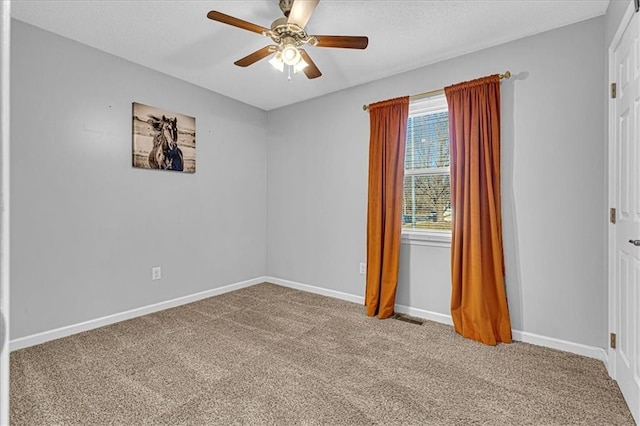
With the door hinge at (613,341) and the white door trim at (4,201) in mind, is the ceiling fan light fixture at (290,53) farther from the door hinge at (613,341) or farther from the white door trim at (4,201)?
the door hinge at (613,341)

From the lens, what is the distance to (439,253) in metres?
3.06

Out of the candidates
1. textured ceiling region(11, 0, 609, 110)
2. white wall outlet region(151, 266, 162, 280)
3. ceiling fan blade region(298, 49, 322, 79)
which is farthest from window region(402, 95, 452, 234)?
white wall outlet region(151, 266, 162, 280)

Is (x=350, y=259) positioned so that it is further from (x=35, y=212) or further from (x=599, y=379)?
(x=35, y=212)

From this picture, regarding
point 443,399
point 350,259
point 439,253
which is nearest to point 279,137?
point 350,259

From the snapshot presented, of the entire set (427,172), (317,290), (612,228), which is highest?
(427,172)

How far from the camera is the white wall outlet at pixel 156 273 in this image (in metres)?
3.28

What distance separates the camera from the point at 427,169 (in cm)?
319

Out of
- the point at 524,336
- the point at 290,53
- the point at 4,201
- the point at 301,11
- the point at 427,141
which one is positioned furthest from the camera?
the point at 427,141

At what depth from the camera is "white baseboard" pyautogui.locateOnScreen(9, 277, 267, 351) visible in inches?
96.6

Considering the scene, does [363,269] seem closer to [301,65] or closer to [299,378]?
[299,378]

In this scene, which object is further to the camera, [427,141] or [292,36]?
[427,141]

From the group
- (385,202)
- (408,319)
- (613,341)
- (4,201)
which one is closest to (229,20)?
(4,201)

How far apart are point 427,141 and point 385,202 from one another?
2.42 ft

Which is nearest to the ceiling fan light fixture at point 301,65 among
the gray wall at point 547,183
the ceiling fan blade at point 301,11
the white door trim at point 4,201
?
the ceiling fan blade at point 301,11
